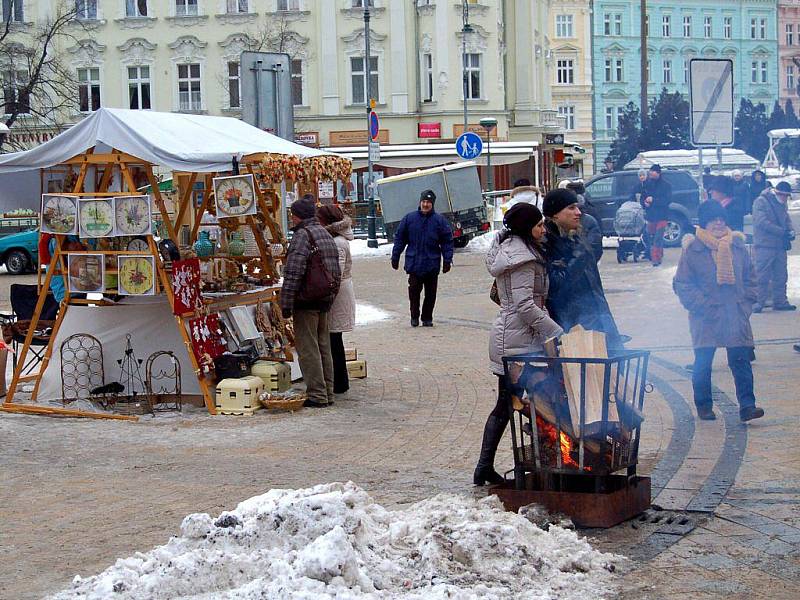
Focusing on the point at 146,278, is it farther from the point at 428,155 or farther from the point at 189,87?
the point at 189,87

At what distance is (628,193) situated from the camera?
3098cm

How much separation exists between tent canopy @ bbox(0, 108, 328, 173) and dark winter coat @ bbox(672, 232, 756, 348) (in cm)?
376

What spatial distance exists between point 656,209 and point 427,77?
98.5 ft

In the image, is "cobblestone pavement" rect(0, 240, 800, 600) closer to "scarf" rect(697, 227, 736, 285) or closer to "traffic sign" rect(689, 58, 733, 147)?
"scarf" rect(697, 227, 736, 285)

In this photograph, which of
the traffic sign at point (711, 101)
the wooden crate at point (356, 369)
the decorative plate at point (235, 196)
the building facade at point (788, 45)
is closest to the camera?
the decorative plate at point (235, 196)

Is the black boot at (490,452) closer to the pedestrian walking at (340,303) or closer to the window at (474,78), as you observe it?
the pedestrian walking at (340,303)

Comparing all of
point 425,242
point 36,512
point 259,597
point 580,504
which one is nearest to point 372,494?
point 580,504

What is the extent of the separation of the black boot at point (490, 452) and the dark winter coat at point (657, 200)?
716 inches

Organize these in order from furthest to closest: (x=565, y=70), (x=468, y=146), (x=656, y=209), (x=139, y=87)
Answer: (x=565, y=70)
(x=139, y=87)
(x=468, y=146)
(x=656, y=209)

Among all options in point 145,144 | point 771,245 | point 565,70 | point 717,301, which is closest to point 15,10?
point 565,70

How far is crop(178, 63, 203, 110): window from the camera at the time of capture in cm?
5612

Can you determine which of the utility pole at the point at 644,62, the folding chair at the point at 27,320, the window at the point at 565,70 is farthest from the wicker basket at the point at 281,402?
the window at the point at 565,70

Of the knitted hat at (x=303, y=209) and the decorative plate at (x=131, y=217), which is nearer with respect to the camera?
the decorative plate at (x=131, y=217)

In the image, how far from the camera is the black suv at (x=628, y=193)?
2964cm
